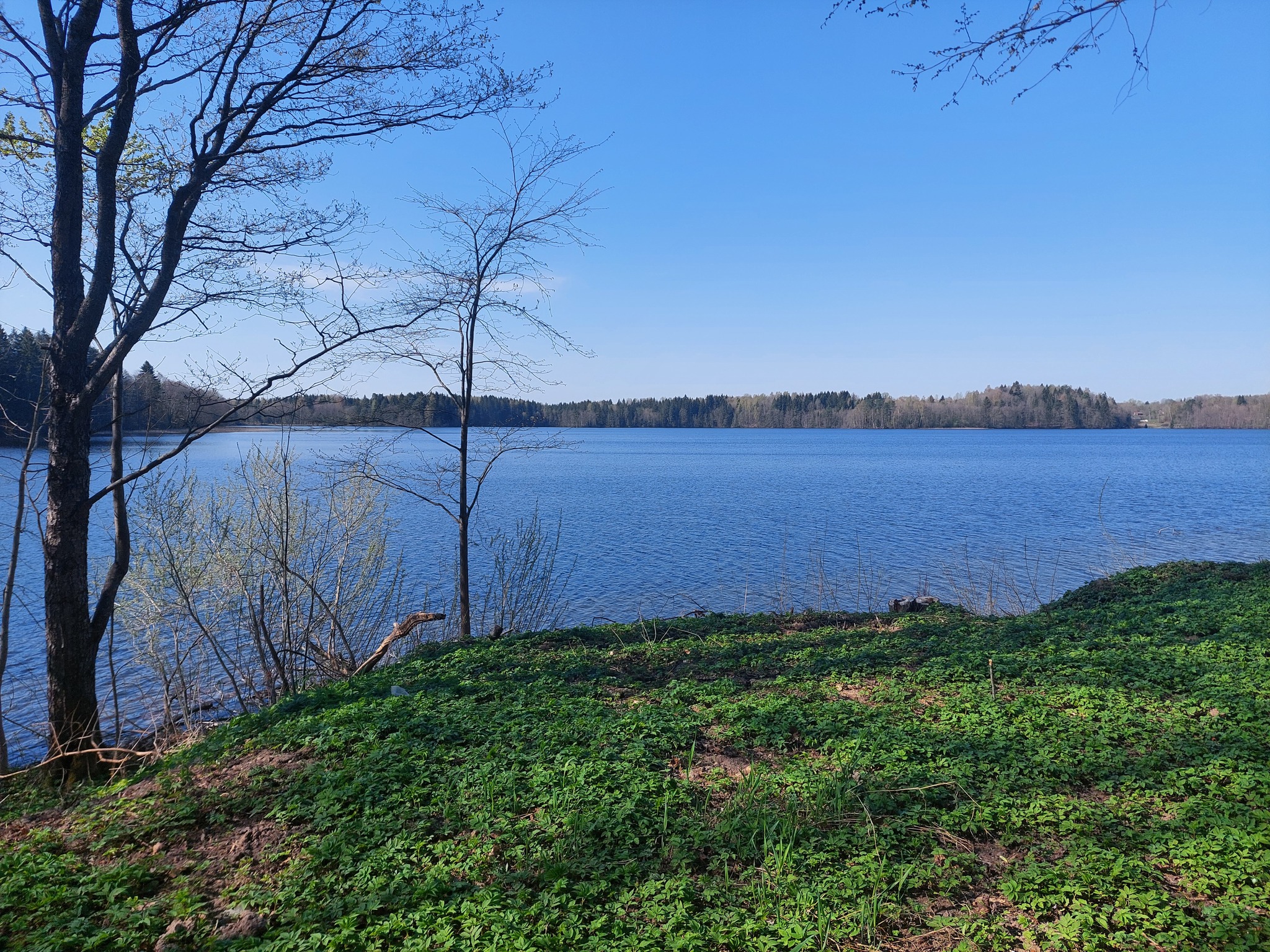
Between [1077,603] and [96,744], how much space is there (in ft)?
34.0

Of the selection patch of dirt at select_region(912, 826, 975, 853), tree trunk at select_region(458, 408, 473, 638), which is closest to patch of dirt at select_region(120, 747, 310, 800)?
patch of dirt at select_region(912, 826, 975, 853)

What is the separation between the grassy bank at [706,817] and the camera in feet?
9.73

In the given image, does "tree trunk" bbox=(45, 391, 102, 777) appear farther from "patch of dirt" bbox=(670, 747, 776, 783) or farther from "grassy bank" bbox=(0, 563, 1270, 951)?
"patch of dirt" bbox=(670, 747, 776, 783)

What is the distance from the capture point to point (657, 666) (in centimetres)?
646

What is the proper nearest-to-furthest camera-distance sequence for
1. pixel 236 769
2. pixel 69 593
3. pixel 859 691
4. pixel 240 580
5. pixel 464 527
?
pixel 236 769 → pixel 859 691 → pixel 69 593 → pixel 464 527 → pixel 240 580

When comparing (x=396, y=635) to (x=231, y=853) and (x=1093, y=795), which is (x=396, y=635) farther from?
(x=1093, y=795)

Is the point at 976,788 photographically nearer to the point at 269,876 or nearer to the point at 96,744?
the point at 269,876

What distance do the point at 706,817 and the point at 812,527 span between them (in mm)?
19643

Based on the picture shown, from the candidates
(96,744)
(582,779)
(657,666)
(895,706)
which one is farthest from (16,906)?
(895,706)

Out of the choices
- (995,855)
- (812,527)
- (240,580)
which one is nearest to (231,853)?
(995,855)

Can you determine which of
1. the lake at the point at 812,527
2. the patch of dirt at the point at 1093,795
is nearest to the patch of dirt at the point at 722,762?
the patch of dirt at the point at 1093,795

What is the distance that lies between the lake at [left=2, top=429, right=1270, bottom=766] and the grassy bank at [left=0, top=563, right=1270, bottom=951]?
13.0 ft

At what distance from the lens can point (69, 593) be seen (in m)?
5.80

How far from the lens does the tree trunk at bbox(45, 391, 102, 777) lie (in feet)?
18.8
